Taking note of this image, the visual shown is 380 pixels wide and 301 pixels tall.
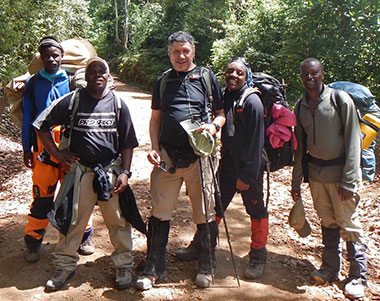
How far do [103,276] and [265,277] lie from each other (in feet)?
5.45

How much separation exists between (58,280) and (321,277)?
8.50 ft

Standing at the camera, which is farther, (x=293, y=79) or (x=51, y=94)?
(x=293, y=79)

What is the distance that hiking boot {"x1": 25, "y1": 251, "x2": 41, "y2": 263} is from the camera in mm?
4361

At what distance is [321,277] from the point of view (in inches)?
166

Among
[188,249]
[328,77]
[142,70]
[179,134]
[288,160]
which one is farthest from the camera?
[142,70]

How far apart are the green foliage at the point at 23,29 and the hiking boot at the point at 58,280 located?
733 centimetres

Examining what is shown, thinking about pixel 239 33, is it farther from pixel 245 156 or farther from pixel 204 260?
pixel 204 260

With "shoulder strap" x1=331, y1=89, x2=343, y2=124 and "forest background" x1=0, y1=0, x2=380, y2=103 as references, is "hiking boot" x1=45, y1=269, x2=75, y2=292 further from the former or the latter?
"forest background" x1=0, y1=0, x2=380, y2=103

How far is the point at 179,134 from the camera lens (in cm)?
380

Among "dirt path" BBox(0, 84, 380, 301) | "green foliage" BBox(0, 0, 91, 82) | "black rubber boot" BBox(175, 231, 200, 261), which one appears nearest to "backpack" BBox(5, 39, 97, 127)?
"dirt path" BBox(0, 84, 380, 301)

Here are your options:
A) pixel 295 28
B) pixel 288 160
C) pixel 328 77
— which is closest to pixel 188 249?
pixel 288 160

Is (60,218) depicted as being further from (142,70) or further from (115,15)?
(115,15)

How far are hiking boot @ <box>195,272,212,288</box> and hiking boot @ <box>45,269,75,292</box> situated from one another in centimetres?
122

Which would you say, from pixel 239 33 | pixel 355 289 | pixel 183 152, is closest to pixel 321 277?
pixel 355 289
